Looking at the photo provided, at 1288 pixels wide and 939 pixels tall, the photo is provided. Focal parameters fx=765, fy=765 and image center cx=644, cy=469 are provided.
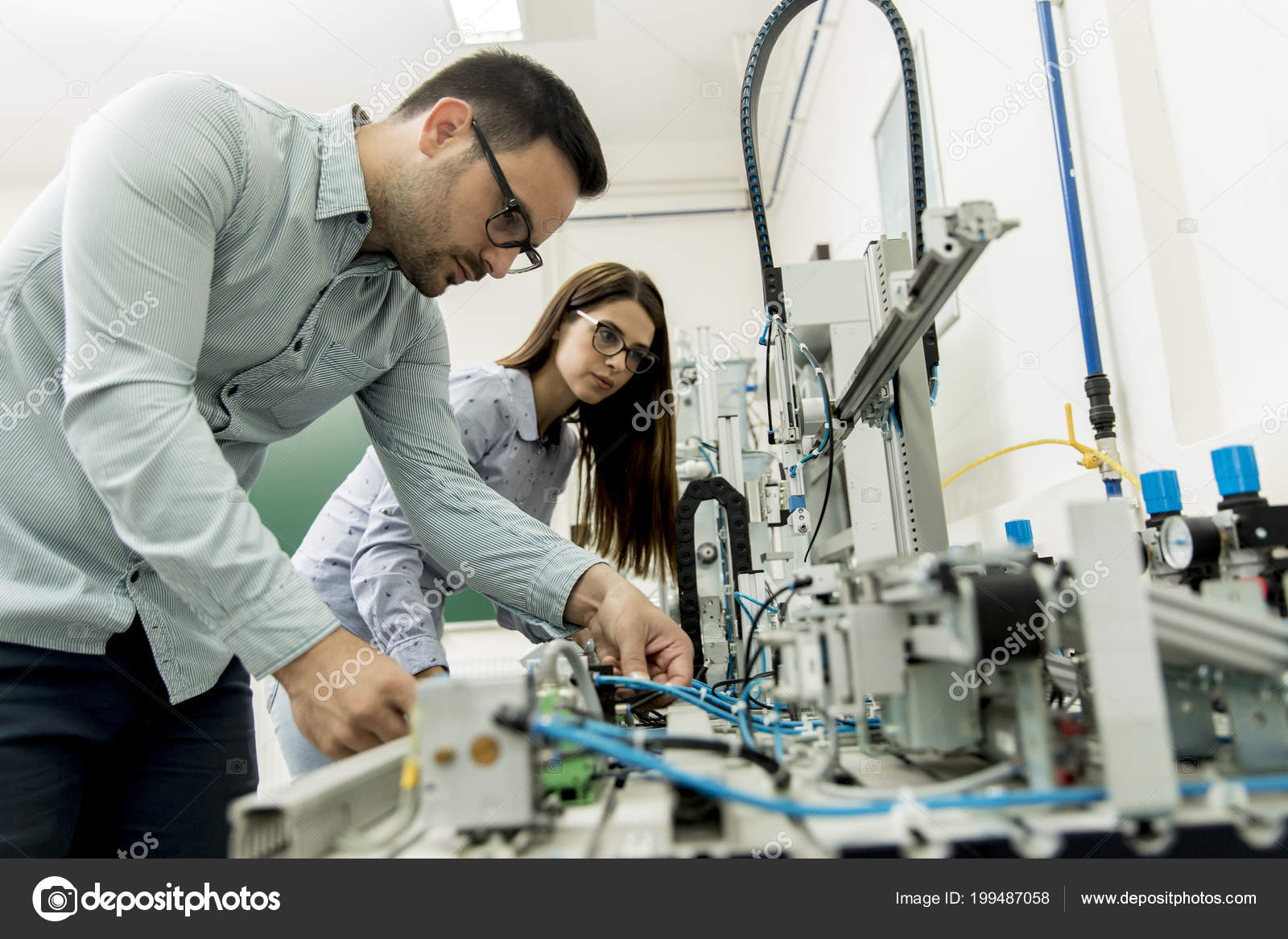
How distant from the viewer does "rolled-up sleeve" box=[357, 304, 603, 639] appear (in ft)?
3.47

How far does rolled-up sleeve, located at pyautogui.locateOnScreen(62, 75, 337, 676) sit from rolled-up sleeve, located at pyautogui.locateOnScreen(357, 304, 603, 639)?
0.40 meters

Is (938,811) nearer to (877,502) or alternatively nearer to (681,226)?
(877,502)

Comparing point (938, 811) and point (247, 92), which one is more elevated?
point (247, 92)

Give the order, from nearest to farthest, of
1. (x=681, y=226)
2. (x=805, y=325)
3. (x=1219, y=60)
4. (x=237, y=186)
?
(x=237, y=186)
(x=1219, y=60)
(x=805, y=325)
(x=681, y=226)

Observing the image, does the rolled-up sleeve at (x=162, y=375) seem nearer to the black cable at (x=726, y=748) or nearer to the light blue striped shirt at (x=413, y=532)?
the black cable at (x=726, y=748)

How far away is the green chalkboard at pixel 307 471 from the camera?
3.63 m

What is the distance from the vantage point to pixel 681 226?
443 centimetres

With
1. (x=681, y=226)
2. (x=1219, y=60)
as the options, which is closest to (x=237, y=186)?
(x=1219, y=60)

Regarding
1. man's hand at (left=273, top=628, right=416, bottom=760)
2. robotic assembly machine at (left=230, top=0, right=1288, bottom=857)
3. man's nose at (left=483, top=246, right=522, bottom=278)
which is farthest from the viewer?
man's nose at (left=483, top=246, right=522, bottom=278)

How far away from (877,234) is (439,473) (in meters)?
1.74
